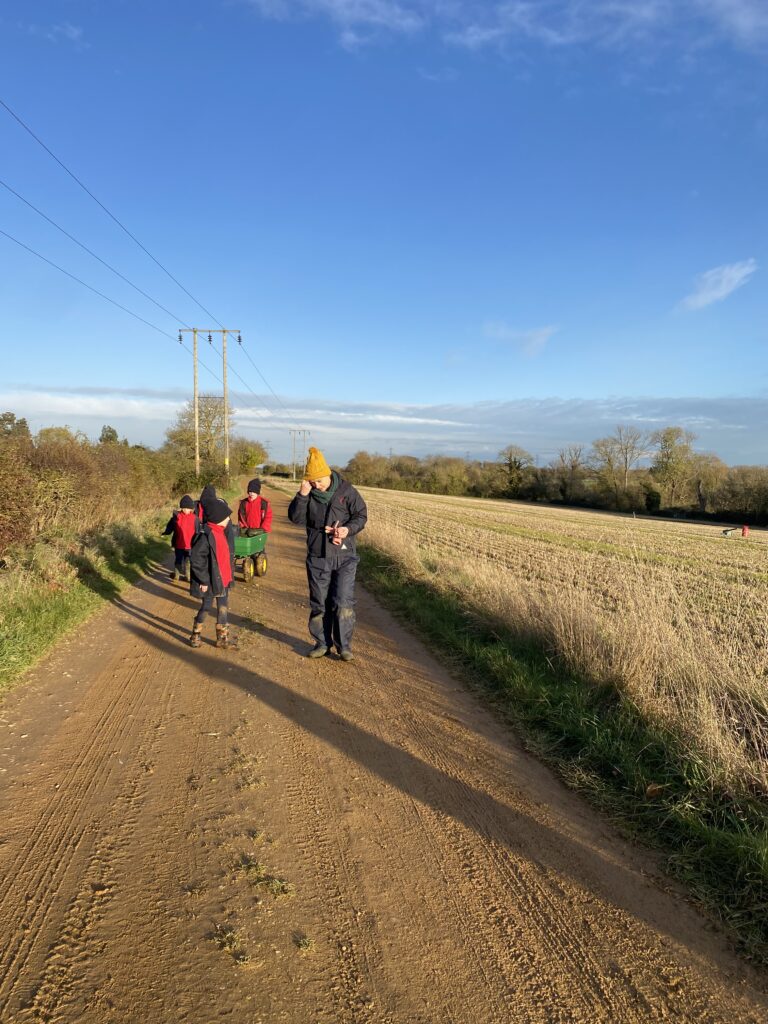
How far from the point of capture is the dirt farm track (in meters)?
2.19

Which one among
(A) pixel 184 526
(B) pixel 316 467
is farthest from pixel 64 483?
(B) pixel 316 467

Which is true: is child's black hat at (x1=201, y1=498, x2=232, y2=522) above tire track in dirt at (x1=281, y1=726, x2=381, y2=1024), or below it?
above

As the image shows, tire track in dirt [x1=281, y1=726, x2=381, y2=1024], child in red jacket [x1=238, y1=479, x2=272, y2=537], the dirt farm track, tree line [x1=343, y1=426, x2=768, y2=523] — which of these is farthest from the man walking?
tree line [x1=343, y1=426, x2=768, y2=523]

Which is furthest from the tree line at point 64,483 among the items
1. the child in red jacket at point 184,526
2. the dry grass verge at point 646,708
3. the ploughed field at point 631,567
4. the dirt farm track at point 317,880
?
the ploughed field at point 631,567

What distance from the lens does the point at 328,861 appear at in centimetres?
294

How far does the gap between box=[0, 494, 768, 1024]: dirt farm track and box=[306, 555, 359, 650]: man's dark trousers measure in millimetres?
1324

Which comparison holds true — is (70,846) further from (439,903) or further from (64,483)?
(64,483)

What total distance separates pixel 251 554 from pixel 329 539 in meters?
4.58

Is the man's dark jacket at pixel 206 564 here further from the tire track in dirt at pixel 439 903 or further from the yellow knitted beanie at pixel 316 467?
the tire track in dirt at pixel 439 903

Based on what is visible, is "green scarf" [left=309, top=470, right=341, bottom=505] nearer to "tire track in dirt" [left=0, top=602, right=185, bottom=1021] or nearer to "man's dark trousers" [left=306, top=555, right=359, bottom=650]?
"man's dark trousers" [left=306, top=555, right=359, bottom=650]

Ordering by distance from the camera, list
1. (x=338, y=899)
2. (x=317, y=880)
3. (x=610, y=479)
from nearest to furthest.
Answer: (x=338, y=899) → (x=317, y=880) → (x=610, y=479)

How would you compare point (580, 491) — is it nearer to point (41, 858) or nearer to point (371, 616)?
point (371, 616)

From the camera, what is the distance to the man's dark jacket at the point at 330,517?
6.00 m

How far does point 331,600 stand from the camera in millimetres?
6223
